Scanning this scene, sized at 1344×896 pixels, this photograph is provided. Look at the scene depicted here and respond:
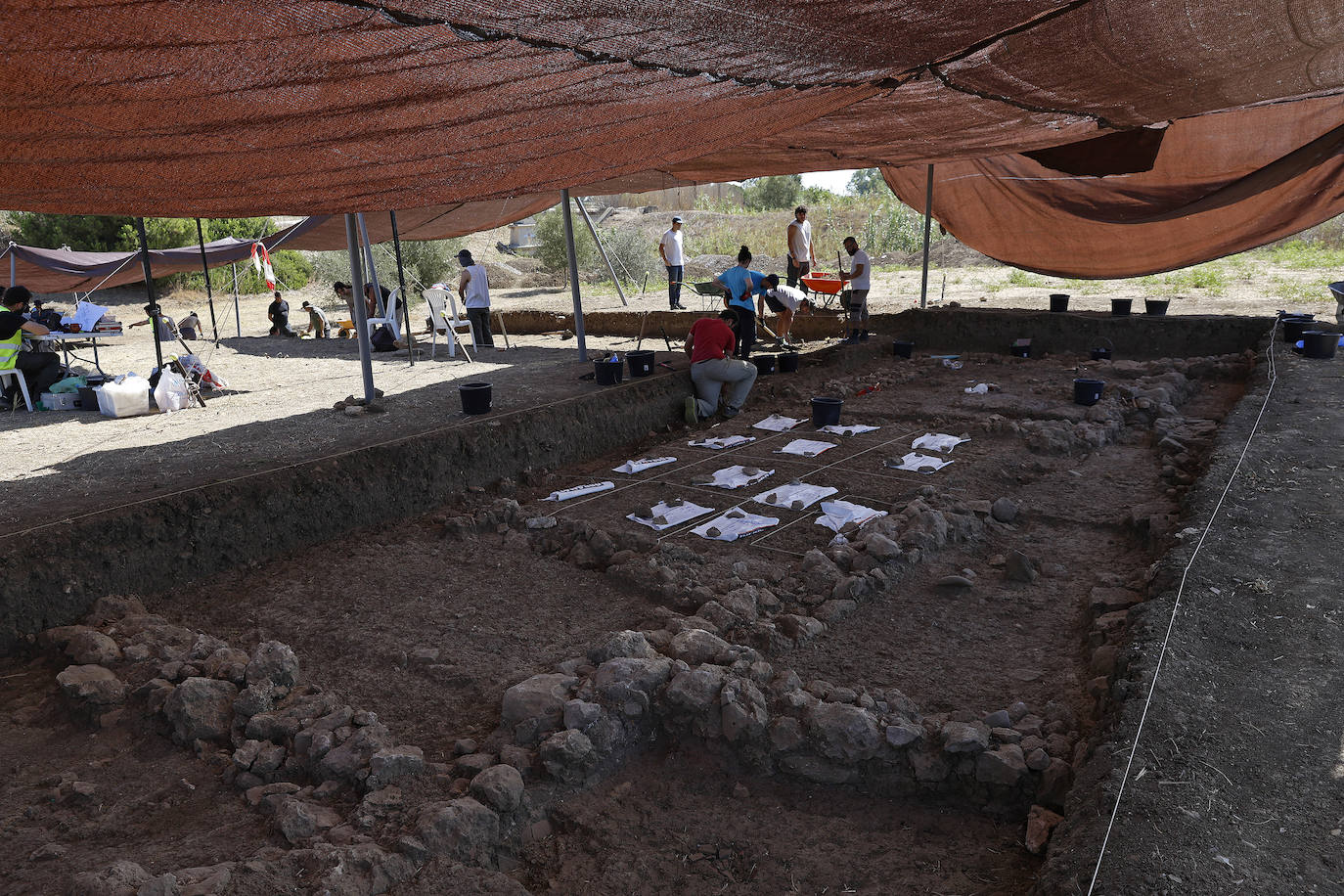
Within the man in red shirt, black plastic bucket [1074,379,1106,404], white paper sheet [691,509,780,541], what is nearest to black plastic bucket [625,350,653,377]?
the man in red shirt

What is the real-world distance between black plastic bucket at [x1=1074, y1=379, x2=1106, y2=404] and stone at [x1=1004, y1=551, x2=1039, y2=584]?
3.63 meters

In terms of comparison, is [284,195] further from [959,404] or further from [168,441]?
[959,404]

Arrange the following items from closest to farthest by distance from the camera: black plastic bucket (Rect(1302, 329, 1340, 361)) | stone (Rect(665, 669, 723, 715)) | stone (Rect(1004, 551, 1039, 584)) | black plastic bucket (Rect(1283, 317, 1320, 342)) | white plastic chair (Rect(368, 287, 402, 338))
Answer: stone (Rect(665, 669, 723, 715)) → stone (Rect(1004, 551, 1039, 584)) → black plastic bucket (Rect(1302, 329, 1340, 361)) → black plastic bucket (Rect(1283, 317, 1320, 342)) → white plastic chair (Rect(368, 287, 402, 338))

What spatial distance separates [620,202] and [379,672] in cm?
3676

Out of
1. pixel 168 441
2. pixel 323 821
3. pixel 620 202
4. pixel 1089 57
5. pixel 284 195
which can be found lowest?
pixel 323 821

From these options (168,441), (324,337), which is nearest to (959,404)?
(168,441)

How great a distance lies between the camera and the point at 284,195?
446 centimetres

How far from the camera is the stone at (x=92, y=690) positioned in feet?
10.1

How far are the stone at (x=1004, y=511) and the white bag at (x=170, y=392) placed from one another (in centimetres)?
641

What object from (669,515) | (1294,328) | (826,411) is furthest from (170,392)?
(1294,328)

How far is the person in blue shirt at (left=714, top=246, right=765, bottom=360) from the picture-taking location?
8.50m

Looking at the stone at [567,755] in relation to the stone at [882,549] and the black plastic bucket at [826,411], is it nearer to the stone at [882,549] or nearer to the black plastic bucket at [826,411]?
the stone at [882,549]

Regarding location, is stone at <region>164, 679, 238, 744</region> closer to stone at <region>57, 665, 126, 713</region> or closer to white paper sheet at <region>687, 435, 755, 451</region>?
stone at <region>57, 665, 126, 713</region>

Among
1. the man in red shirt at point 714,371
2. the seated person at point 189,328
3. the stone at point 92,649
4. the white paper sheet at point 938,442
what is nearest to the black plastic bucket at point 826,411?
the white paper sheet at point 938,442
